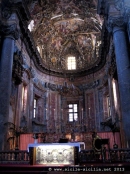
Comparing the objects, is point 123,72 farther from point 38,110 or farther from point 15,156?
point 38,110

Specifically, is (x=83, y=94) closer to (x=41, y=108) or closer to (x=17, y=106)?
(x=41, y=108)

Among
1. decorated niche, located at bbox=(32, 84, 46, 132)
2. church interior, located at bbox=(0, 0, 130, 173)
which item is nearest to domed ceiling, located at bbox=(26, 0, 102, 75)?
church interior, located at bbox=(0, 0, 130, 173)

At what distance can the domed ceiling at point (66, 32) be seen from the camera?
19.8 m

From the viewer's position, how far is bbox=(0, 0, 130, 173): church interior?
12016 mm

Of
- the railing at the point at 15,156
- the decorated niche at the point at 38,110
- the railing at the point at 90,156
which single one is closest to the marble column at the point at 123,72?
the railing at the point at 90,156

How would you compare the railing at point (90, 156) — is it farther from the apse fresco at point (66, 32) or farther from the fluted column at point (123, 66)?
the apse fresco at point (66, 32)

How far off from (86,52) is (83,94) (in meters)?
5.11

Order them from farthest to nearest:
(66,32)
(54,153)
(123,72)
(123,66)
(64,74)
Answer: (66,32) < (64,74) < (123,66) < (123,72) < (54,153)

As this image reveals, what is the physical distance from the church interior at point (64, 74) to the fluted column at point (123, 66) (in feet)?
0.17

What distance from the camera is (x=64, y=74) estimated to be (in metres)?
23.6

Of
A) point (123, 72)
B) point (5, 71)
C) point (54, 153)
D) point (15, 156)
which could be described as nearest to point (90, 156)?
point (54, 153)

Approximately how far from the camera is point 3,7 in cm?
1430

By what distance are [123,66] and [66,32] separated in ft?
44.4

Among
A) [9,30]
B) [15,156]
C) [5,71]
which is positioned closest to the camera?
[15,156]
